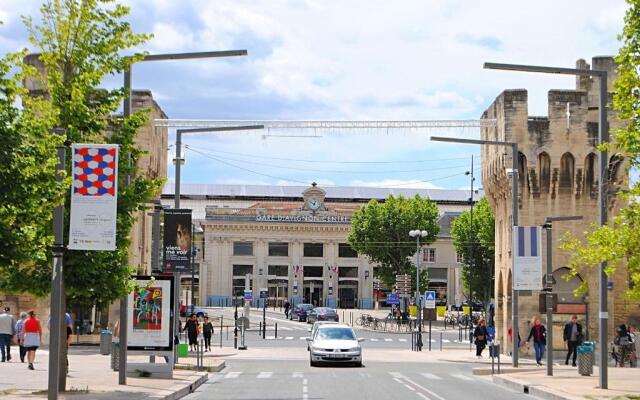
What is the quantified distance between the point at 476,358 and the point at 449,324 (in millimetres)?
41466

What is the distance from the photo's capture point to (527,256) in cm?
3125

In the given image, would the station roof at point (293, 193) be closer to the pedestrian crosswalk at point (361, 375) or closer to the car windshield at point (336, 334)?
the car windshield at point (336, 334)

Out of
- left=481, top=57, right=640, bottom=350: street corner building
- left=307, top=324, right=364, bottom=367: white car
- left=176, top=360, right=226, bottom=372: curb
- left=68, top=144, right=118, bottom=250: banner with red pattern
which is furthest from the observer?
left=481, top=57, right=640, bottom=350: street corner building

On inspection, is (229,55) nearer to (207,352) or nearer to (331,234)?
(207,352)

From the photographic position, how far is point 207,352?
43.0 meters

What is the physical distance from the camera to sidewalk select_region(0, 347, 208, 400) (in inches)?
778

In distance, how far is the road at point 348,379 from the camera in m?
23.4

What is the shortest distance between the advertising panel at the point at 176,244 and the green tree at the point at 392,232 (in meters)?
62.9

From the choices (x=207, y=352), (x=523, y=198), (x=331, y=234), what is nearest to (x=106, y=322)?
(x=207, y=352)

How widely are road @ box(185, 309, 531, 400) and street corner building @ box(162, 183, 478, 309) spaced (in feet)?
204

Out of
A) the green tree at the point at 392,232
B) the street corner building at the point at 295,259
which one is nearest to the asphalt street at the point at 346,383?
the green tree at the point at 392,232

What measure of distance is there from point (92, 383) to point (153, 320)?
299 cm

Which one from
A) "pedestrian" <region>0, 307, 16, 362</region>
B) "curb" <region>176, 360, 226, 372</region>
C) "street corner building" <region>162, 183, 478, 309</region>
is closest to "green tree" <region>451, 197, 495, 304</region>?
"street corner building" <region>162, 183, 478, 309</region>

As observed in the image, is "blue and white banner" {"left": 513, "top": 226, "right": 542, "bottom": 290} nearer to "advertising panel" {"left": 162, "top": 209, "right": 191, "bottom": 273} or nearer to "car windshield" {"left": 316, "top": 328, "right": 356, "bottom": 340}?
"car windshield" {"left": 316, "top": 328, "right": 356, "bottom": 340}
